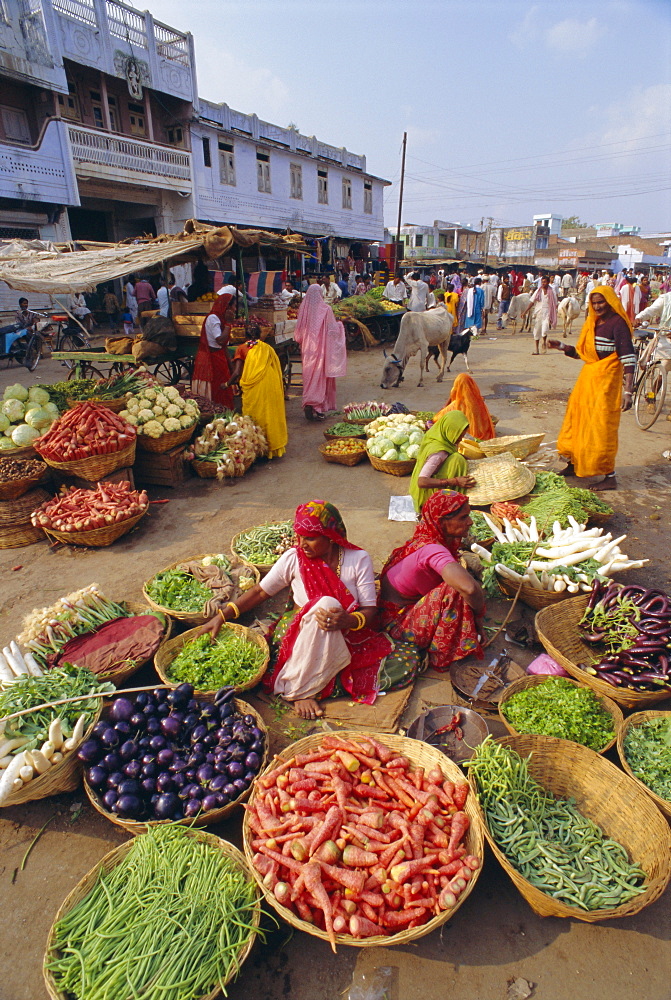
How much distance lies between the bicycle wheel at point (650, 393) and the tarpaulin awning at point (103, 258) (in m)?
6.44

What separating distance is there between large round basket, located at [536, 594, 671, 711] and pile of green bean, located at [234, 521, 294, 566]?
2143 mm

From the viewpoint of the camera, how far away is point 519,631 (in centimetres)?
377

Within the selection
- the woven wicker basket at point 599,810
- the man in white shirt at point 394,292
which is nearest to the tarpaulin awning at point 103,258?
the woven wicker basket at point 599,810

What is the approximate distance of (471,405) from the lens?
21.3ft

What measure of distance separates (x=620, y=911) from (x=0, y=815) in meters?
2.83

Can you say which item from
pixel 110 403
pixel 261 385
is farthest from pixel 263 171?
pixel 110 403

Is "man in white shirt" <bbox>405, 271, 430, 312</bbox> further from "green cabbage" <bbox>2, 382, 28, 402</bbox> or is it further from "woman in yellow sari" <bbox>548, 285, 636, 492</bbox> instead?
"green cabbage" <bbox>2, 382, 28, 402</bbox>

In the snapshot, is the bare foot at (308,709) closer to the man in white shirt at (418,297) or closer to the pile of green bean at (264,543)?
the pile of green bean at (264,543)

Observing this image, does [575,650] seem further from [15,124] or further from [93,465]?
[15,124]

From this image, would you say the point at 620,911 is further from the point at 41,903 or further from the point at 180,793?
the point at 41,903

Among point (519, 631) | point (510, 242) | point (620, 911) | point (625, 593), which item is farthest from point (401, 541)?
point (510, 242)

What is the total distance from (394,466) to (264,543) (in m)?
2.49

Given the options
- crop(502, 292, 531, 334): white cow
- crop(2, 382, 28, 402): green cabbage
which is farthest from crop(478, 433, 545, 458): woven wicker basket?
crop(502, 292, 531, 334): white cow

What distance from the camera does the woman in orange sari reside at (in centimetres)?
625
